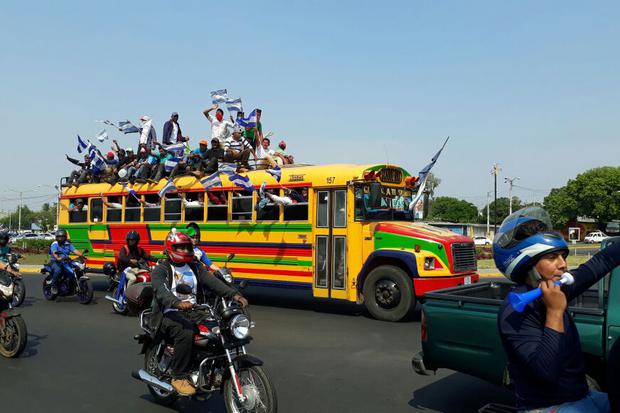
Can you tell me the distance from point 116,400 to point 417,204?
7591 mm

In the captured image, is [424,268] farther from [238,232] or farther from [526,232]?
[526,232]

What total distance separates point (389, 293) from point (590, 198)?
7189 cm

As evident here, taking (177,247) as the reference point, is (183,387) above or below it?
below

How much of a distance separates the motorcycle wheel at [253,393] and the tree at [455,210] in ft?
375

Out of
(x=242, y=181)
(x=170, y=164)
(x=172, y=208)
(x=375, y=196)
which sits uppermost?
(x=170, y=164)

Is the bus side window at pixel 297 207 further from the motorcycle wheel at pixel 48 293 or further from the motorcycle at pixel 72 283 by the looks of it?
the motorcycle wheel at pixel 48 293

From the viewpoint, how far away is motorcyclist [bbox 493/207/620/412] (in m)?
2.15

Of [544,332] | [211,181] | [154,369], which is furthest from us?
[211,181]

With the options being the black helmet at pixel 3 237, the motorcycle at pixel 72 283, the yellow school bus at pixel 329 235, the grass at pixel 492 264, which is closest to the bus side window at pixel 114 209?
the yellow school bus at pixel 329 235

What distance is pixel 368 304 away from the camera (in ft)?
34.2

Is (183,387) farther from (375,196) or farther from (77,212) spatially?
(77,212)

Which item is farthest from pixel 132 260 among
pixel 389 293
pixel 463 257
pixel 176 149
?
pixel 463 257

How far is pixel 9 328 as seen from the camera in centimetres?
726

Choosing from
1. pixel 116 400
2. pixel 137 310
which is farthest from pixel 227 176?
pixel 116 400
